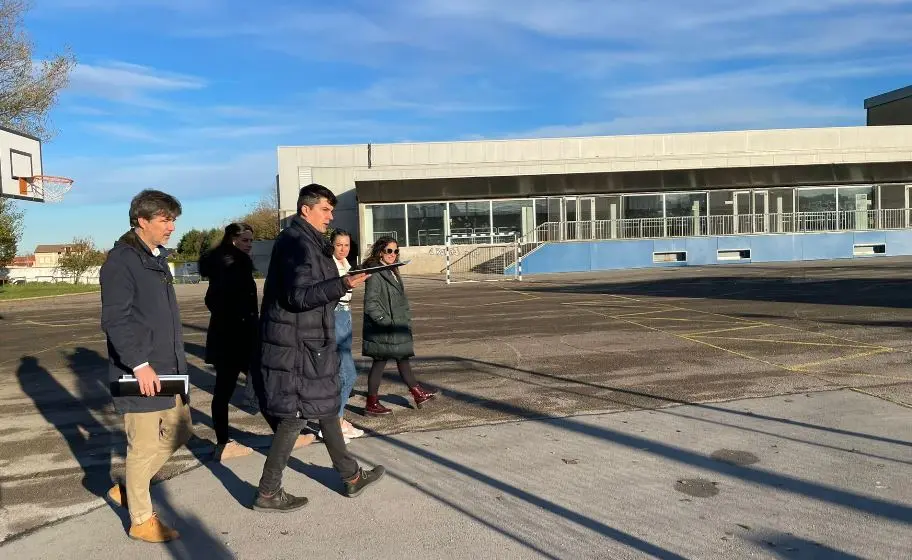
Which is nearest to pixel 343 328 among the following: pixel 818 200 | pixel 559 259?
pixel 559 259

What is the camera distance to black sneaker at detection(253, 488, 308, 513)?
14.4 feet

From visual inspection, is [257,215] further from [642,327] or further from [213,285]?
[213,285]

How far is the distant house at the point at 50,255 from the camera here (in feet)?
136

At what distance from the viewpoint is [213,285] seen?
5.85 m

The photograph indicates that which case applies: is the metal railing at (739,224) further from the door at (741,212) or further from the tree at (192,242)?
the tree at (192,242)

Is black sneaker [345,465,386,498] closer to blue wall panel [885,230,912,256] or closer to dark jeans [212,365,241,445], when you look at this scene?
dark jeans [212,365,241,445]

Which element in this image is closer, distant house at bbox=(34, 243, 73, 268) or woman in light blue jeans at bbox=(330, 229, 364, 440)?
woman in light blue jeans at bbox=(330, 229, 364, 440)

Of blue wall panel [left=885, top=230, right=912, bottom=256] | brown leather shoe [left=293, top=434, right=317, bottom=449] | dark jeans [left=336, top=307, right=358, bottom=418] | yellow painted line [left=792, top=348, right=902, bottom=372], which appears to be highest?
blue wall panel [left=885, top=230, right=912, bottom=256]

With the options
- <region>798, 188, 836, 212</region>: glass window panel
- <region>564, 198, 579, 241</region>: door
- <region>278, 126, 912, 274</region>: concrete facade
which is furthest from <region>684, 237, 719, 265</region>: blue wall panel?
<region>798, 188, 836, 212</region>: glass window panel

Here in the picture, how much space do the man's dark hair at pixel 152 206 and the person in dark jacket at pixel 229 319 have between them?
1640 mm

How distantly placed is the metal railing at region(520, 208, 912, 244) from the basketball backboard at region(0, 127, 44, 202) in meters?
24.1

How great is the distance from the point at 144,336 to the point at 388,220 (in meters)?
31.2

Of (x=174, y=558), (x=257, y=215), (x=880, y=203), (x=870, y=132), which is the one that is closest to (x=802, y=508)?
(x=174, y=558)

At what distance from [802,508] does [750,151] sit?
38.9 m
